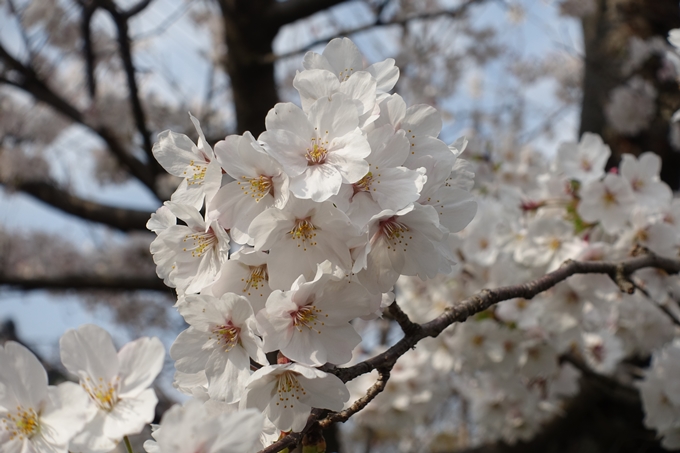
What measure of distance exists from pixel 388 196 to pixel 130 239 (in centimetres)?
509

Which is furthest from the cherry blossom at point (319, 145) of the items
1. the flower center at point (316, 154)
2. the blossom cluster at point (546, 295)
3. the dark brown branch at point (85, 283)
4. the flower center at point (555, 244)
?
the dark brown branch at point (85, 283)

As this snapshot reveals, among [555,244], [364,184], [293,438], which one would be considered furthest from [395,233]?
[555,244]

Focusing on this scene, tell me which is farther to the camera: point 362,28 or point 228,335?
point 362,28

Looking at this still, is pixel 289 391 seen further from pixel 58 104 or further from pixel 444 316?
pixel 58 104

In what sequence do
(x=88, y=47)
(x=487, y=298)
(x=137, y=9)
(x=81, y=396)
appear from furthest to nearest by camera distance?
(x=88, y=47), (x=137, y=9), (x=487, y=298), (x=81, y=396)

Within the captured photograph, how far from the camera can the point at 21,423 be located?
0.73 m

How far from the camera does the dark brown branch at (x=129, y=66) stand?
2.48 metres

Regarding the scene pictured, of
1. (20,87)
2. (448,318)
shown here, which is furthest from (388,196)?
(20,87)

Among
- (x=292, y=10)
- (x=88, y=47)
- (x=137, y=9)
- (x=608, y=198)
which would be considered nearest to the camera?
(x=608, y=198)

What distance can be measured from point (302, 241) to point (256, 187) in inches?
4.3

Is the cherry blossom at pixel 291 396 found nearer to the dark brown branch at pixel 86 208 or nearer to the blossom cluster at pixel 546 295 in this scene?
the blossom cluster at pixel 546 295

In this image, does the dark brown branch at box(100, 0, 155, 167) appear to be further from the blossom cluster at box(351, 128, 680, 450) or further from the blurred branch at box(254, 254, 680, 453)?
the blurred branch at box(254, 254, 680, 453)

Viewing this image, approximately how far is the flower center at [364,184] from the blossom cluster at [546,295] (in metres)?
0.61

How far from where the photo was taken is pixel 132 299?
5.77 meters
